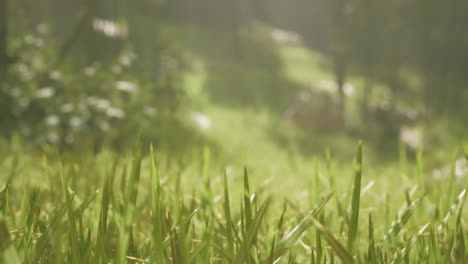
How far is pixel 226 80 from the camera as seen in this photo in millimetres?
9266

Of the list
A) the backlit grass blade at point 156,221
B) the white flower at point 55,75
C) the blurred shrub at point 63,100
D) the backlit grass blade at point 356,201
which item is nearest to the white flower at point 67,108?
the blurred shrub at point 63,100

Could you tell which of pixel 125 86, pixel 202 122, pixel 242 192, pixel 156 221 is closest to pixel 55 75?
pixel 125 86

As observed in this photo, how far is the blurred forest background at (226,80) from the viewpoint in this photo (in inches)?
132

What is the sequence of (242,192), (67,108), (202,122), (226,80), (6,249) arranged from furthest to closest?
1. (226,80)
2. (202,122)
3. (67,108)
4. (242,192)
5. (6,249)

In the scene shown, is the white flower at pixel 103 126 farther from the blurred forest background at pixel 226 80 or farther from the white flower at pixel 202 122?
the white flower at pixel 202 122

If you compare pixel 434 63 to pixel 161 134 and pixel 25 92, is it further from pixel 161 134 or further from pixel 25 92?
pixel 25 92

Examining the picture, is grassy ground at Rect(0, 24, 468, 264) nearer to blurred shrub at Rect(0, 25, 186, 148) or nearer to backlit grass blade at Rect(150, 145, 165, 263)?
backlit grass blade at Rect(150, 145, 165, 263)

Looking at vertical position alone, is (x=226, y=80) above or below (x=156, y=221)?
below

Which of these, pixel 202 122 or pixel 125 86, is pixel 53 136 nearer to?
pixel 125 86

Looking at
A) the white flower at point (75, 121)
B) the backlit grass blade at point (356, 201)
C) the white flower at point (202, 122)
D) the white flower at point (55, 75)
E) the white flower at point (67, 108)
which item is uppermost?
the backlit grass blade at point (356, 201)

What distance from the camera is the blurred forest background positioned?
132 inches

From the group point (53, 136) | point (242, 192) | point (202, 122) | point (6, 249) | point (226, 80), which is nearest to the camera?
point (6, 249)

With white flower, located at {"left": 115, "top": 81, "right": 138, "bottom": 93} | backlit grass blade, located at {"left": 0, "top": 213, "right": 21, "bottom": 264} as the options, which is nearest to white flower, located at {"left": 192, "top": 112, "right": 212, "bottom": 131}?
white flower, located at {"left": 115, "top": 81, "right": 138, "bottom": 93}

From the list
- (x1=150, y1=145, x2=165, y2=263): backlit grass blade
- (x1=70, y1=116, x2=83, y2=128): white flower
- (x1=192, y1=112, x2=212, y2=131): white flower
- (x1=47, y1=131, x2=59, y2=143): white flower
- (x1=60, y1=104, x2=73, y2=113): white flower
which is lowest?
(x1=192, y1=112, x2=212, y2=131): white flower
